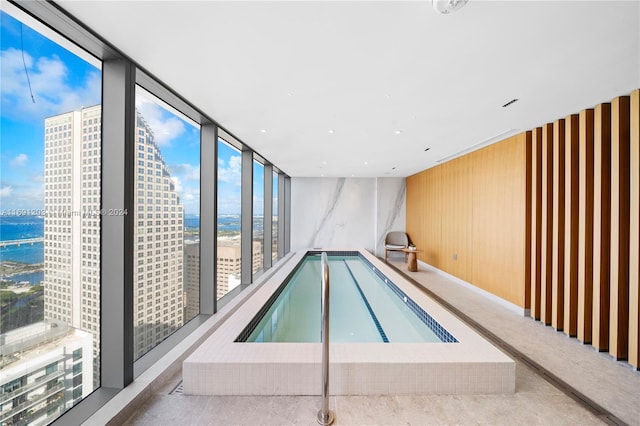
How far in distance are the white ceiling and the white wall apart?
4907 mm

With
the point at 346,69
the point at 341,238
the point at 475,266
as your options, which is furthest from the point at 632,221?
the point at 341,238

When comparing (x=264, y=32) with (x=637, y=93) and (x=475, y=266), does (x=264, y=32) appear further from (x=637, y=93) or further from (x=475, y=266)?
(x=475, y=266)

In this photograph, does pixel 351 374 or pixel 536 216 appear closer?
pixel 351 374

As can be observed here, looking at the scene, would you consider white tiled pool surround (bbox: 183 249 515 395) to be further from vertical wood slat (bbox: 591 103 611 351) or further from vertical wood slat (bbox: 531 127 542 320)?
vertical wood slat (bbox: 531 127 542 320)

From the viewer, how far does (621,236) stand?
2.20m

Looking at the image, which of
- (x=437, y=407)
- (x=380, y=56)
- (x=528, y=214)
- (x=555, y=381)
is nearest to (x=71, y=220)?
(x=380, y=56)

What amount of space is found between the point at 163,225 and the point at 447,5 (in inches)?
111

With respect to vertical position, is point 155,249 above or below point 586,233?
below

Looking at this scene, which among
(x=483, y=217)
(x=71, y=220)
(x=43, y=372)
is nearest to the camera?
(x=43, y=372)

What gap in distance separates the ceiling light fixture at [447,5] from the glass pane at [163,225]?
2.11 meters

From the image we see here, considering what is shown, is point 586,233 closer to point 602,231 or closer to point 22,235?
point 602,231

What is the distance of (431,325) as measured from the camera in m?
2.55

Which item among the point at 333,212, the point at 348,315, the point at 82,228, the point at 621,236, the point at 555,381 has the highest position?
the point at 333,212

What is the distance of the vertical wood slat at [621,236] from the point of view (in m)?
2.19
